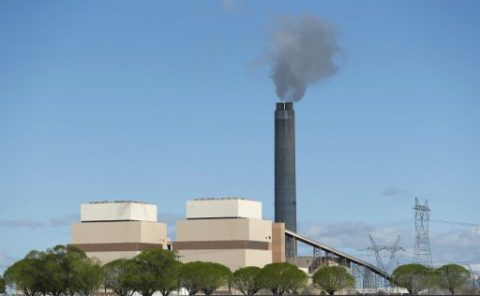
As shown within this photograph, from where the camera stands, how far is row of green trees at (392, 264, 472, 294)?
17200cm

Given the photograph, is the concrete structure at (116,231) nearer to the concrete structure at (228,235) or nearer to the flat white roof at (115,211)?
the flat white roof at (115,211)

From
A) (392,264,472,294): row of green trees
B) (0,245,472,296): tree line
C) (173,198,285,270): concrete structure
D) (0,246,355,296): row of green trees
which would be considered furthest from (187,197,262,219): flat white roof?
(392,264,472,294): row of green trees

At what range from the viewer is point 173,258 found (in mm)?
158000

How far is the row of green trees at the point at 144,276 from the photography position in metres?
151

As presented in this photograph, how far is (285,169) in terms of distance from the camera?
628 feet

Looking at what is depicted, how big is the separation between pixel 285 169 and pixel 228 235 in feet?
57.5

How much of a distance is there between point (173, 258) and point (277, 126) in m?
46.6

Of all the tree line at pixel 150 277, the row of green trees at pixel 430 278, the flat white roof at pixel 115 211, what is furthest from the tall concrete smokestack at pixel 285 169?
the tree line at pixel 150 277

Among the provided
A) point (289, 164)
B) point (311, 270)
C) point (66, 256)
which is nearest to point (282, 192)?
point (289, 164)

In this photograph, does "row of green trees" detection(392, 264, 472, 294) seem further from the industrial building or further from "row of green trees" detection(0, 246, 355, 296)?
the industrial building

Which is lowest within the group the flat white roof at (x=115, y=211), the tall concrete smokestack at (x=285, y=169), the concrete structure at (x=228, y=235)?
the concrete structure at (x=228, y=235)

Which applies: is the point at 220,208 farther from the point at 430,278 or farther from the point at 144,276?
the point at 430,278

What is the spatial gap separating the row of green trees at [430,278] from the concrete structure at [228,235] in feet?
74.6

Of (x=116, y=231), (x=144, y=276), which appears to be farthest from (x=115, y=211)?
(x=144, y=276)
